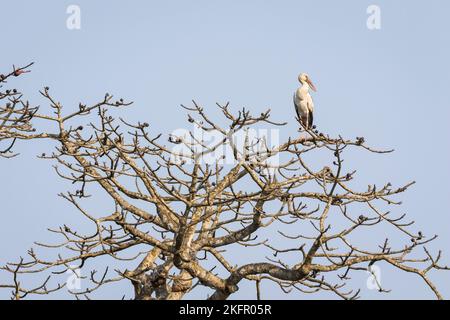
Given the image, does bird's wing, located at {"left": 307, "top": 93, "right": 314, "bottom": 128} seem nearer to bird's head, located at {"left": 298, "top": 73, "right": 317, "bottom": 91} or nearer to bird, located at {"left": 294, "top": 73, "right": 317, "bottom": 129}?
bird, located at {"left": 294, "top": 73, "right": 317, "bottom": 129}

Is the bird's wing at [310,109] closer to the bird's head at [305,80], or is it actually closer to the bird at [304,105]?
the bird at [304,105]

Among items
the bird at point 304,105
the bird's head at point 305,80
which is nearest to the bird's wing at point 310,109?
the bird at point 304,105

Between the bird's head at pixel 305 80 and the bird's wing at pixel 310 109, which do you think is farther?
the bird's head at pixel 305 80

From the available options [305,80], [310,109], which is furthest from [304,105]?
[305,80]

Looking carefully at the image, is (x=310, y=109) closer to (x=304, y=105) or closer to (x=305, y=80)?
(x=304, y=105)

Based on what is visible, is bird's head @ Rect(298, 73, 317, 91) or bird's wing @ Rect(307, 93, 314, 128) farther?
bird's head @ Rect(298, 73, 317, 91)

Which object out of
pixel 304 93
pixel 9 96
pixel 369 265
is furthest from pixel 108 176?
pixel 304 93

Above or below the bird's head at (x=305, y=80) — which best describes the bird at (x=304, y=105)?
below

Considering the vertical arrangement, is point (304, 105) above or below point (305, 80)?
below

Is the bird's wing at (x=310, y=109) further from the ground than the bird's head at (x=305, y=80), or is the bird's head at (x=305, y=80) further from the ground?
the bird's head at (x=305, y=80)

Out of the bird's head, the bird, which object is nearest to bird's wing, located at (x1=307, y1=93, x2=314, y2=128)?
the bird

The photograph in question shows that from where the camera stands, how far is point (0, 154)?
38.5 ft

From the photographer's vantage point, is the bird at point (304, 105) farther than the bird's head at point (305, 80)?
No
